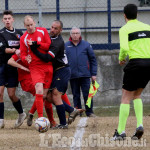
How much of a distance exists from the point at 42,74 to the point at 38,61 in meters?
0.24

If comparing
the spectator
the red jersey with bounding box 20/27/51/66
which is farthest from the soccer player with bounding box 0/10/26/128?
the spectator

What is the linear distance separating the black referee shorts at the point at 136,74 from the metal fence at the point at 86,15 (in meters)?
6.56

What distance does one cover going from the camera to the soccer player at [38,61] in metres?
8.30

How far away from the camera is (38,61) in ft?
27.6

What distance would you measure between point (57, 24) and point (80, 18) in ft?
17.9

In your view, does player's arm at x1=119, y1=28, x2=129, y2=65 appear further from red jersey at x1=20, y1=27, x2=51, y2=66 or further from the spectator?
the spectator

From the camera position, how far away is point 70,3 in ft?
46.2

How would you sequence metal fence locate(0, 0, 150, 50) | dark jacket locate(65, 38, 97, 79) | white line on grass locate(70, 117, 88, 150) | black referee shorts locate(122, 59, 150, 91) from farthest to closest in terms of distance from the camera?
metal fence locate(0, 0, 150, 50) < dark jacket locate(65, 38, 97, 79) < black referee shorts locate(122, 59, 150, 91) < white line on grass locate(70, 117, 88, 150)

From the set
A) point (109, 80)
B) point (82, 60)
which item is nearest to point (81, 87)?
point (82, 60)

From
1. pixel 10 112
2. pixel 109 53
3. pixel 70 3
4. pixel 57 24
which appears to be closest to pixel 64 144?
pixel 57 24

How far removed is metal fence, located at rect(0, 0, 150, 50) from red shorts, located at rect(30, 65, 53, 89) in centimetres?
535

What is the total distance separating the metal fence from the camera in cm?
1377

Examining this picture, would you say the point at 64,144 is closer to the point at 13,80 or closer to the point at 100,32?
the point at 13,80

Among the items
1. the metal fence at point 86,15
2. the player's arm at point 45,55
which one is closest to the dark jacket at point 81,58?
the metal fence at point 86,15
